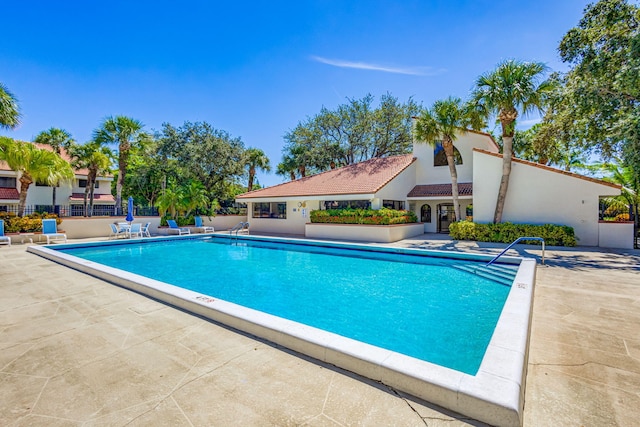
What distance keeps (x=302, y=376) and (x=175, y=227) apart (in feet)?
76.8

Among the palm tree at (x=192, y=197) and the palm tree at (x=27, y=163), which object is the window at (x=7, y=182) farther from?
the palm tree at (x=192, y=197)

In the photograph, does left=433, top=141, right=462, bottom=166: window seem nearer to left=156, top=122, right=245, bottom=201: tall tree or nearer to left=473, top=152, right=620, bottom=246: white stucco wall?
left=473, top=152, right=620, bottom=246: white stucco wall

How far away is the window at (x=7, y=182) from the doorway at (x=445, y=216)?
4030 centimetres

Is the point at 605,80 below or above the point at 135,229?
above

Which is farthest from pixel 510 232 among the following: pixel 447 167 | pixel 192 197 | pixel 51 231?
pixel 51 231

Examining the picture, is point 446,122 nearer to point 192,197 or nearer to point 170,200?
point 192,197

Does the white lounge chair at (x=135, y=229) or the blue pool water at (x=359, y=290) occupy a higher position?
the white lounge chair at (x=135, y=229)

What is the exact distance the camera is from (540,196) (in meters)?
17.8

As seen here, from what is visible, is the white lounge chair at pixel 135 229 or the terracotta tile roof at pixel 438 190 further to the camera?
the terracotta tile roof at pixel 438 190

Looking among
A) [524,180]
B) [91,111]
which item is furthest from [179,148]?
[524,180]

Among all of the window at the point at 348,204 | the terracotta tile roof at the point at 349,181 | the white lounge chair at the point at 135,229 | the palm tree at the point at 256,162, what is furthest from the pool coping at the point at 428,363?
the palm tree at the point at 256,162

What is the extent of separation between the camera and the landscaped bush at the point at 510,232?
1620 cm

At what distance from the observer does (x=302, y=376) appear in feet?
11.7

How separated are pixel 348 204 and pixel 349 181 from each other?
2078 millimetres
